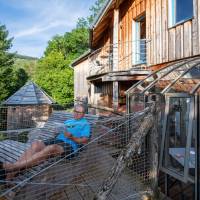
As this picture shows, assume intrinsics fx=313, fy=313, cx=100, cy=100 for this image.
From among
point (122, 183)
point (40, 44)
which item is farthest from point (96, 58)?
point (40, 44)

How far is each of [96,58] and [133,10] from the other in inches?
236

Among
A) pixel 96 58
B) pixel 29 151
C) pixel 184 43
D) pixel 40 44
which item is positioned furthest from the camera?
pixel 40 44

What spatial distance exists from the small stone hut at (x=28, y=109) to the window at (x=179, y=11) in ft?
17.4

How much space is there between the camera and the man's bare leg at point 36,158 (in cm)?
462

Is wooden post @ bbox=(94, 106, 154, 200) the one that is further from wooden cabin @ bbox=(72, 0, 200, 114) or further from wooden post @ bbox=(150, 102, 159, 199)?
wooden cabin @ bbox=(72, 0, 200, 114)

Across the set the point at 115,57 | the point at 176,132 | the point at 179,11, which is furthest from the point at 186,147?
the point at 115,57

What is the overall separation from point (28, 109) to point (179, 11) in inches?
266

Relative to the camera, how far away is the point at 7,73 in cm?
2864

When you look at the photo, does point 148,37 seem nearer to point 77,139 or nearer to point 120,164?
point 77,139

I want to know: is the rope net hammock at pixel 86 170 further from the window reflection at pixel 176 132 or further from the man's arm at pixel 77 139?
the window reflection at pixel 176 132

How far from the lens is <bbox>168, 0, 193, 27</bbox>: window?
25.7ft

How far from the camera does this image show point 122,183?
18.3 feet

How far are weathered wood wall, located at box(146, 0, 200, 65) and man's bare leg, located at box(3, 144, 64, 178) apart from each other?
13.6 ft

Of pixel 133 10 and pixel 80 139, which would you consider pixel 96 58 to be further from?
→ pixel 80 139
